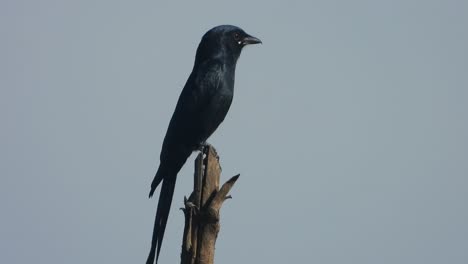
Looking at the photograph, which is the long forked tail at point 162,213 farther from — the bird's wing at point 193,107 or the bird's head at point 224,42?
the bird's head at point 224,42

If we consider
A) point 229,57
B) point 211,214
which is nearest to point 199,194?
point 211,214

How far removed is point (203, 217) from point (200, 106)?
2760mm

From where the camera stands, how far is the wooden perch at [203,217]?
20.4ft

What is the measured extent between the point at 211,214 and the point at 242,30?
386cm

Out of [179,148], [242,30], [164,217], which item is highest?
[242,30]

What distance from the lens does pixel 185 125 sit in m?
8.90

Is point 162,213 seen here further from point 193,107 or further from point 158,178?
point 193,107

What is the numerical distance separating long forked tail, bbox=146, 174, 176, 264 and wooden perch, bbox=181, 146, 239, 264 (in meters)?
1.08

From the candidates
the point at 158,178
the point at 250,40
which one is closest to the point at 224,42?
the point at 250,40

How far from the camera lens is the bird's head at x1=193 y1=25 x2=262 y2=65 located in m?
9.36

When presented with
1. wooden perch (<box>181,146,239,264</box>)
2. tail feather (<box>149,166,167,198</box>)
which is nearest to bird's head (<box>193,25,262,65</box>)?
tail feather (<box>149,166,167,198</box>)

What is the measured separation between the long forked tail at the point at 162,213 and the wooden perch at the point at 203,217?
1079 mm

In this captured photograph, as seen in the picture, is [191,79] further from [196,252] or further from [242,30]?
[196,252]

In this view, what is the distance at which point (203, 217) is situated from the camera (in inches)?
Answer: 249
